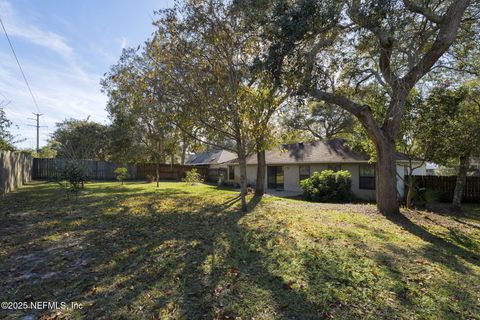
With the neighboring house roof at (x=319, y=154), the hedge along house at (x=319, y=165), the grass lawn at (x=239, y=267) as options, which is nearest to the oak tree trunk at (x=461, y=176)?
the hedge along house at (x=319, y=165)

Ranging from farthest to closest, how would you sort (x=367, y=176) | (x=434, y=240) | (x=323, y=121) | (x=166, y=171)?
(x=166, y=171) < (x=323, y=121) < (x=367, y=176) < (x=434, y=240)

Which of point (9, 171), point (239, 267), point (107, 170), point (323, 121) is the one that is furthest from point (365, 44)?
point (107, 170)

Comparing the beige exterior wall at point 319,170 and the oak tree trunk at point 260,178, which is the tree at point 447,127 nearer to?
the beige exterior wall at point 319,170

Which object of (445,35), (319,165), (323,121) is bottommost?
(319,165)

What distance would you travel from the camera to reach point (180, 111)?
10078 millimetres

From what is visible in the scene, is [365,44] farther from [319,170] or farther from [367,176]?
[319,170]

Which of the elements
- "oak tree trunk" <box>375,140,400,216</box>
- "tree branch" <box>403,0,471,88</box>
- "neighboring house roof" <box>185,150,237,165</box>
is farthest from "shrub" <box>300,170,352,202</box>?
"neighboring house roof" <box>185,150,237,165</box>

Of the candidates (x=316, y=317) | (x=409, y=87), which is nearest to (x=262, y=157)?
(x=409, y=87)

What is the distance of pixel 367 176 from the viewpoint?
631 inches

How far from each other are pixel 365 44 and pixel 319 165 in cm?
1010

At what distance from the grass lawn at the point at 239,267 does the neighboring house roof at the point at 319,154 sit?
8.05m

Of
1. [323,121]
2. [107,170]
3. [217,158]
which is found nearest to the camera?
[107,170]

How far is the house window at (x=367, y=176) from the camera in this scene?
1578 centimetres

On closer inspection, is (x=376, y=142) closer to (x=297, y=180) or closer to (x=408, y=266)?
(x=408, y=266)
